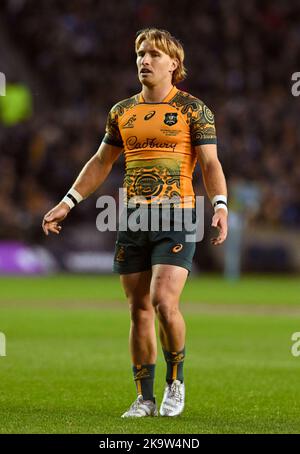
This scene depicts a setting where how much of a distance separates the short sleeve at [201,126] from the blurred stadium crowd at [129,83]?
2249cm

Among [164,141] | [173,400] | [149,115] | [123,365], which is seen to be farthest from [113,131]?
[123,365]

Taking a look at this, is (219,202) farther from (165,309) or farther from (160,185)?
(165,309)

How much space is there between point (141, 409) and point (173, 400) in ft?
0.80

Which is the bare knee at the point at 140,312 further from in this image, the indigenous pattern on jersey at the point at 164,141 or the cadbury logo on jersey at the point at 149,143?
the cadbury logo on jersey at the point at 149,143

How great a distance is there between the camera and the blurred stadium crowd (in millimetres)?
31016

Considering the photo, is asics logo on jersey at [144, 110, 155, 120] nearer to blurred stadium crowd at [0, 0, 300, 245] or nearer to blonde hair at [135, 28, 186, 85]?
blonde hair at [135, 28, 186, 85]

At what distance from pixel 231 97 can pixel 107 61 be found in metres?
4.04

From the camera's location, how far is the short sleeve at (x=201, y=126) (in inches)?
309

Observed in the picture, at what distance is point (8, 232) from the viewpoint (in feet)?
98.5

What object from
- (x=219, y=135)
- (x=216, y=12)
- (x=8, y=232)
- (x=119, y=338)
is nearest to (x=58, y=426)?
(x=119, y=338)

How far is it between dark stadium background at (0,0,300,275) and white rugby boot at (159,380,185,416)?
2165 centimetres

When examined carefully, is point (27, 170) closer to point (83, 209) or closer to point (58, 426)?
point (83, 209)

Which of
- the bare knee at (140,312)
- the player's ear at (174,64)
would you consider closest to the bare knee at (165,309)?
the bare knee at (140,312)

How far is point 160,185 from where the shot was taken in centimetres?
792
